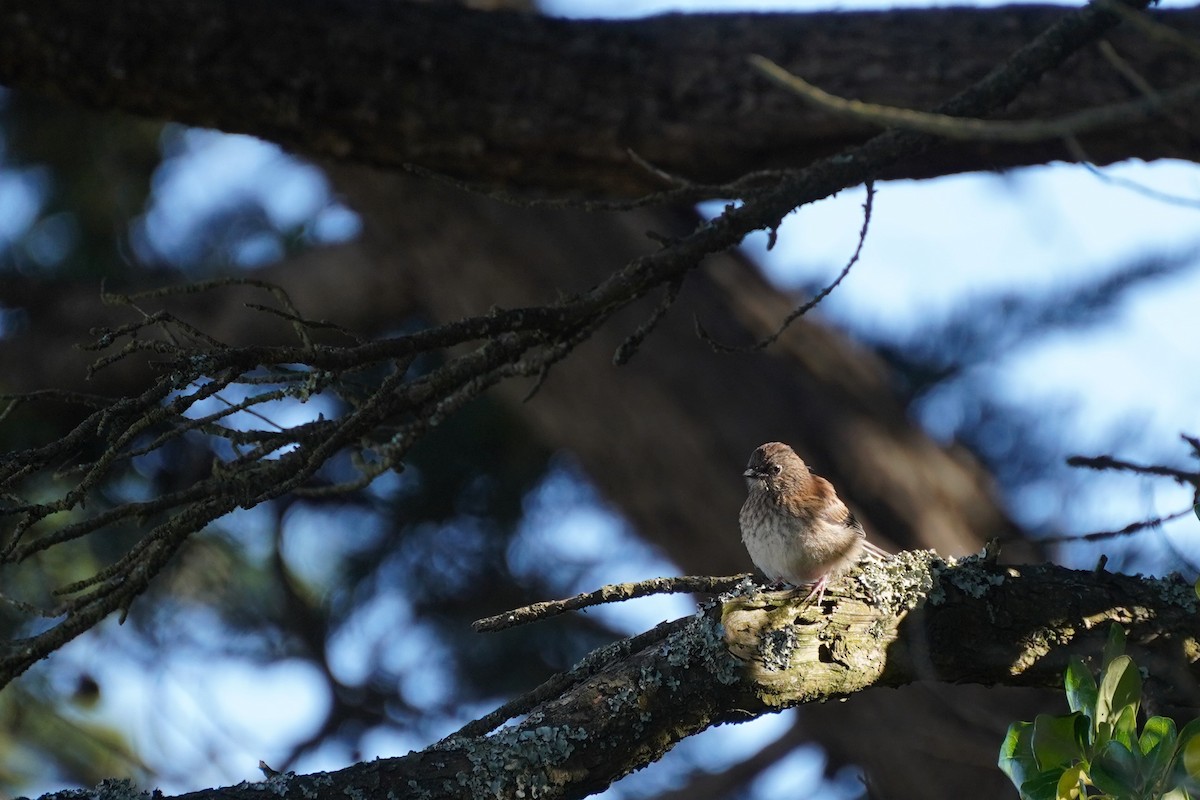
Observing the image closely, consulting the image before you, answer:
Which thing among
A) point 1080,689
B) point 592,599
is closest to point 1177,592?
point 1080,689

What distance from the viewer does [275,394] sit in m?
2.39

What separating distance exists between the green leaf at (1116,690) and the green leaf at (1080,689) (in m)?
0.03

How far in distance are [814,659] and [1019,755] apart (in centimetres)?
53

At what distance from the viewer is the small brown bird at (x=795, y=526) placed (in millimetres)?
3680

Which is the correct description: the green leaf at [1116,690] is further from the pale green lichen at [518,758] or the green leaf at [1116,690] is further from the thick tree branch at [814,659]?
the pale green lichen at [518,758]

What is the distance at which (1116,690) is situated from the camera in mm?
2096

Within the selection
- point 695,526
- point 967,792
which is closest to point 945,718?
point 967,792

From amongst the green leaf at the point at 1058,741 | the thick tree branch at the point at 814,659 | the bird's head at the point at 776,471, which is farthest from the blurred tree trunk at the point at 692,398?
the green leaf at the point at 1058,741

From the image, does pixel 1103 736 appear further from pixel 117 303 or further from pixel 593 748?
pixel 117 303

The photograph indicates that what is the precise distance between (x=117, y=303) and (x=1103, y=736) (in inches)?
80.7

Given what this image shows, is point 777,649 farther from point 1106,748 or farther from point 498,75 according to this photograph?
point 498,75

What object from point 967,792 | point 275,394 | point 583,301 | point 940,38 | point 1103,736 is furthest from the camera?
point 967,792

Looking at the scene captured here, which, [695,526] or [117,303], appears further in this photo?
[695,526]

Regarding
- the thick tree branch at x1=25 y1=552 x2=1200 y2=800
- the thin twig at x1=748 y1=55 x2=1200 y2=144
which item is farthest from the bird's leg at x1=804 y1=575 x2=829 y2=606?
the thin twig at x1=748 y1=55 x2=1200 y2=144
